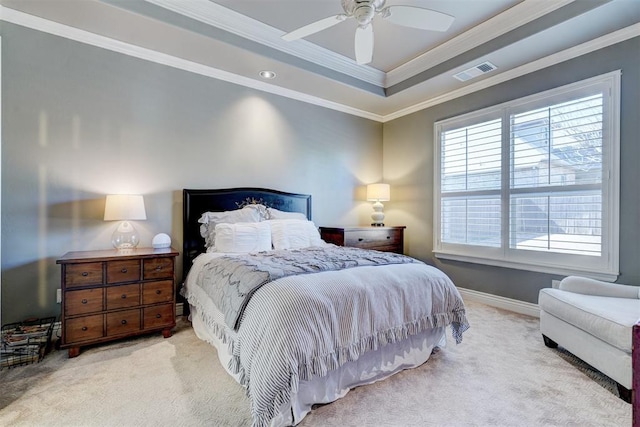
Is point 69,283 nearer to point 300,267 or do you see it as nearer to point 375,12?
point 300,267

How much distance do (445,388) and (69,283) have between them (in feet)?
9.29

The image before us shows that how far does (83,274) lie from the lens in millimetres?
2299

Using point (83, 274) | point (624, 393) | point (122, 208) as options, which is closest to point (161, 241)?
point (122, 208)

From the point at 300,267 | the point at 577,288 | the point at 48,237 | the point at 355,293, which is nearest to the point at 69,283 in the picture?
the point at 48,237

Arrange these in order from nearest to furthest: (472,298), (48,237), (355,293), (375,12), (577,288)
→ (355,293)
(375,12)
(577,288)
(48,237)
(472,298)

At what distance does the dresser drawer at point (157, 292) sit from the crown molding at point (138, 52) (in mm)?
2332

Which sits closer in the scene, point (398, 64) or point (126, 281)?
point (126, 281)

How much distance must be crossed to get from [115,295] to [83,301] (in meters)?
0.21

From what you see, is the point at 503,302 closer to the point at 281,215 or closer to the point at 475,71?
the point at 475,71

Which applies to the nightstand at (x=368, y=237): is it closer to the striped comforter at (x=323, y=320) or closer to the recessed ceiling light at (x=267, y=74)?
the striped comforter at (x=323, y=320)

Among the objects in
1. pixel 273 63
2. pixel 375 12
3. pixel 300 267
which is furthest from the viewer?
pixel 273 63

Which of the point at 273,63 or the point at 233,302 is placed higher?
the point at 273,63

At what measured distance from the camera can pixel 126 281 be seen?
2.47m

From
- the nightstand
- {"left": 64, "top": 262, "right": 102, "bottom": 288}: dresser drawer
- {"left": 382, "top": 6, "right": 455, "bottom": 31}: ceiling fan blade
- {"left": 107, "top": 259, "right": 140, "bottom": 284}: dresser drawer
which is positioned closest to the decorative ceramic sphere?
{"left": 107, "top": 259, "right": 140, "bottom": 284}: dresser drawer
